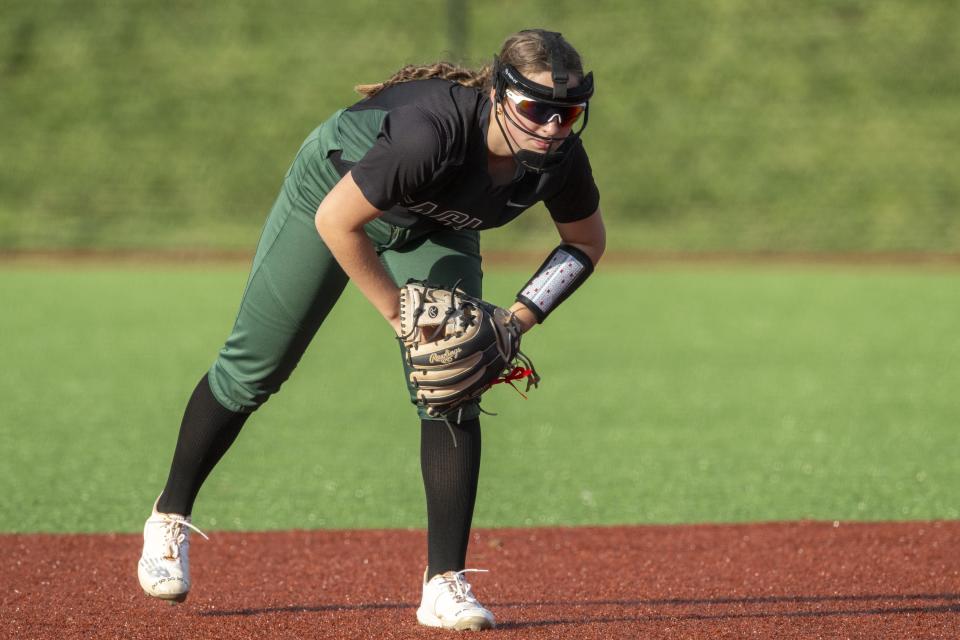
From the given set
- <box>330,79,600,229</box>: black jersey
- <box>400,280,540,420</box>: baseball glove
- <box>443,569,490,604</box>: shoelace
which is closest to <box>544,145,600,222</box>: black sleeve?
<box>330,79,600,229</box>: black jersey

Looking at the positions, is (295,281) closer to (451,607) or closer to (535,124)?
(535,124)

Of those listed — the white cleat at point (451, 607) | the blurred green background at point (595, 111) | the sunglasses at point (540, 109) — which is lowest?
the blurred green background at point (595, 111)

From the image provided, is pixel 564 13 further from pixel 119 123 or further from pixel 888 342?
pixel 888 342

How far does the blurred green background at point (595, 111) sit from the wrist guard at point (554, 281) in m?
16.4

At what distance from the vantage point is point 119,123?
22.9 metres

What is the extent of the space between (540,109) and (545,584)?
1749 millimetres

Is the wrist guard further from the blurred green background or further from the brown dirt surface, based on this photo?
the blurred green background

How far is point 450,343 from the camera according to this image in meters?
3.22

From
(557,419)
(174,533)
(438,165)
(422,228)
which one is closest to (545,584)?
(174,533)

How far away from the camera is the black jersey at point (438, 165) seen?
305 centimetres

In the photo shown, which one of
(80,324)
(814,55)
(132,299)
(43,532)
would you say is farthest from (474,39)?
(43,532)

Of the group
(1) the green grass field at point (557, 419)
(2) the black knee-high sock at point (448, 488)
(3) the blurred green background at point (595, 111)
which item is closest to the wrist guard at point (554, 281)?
(2) the black knee-high sock at point (448, 488)

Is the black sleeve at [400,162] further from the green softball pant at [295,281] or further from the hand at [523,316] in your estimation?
the hand at [523,316]

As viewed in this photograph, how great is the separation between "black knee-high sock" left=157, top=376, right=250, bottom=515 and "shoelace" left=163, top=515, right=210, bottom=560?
0.03 metres
